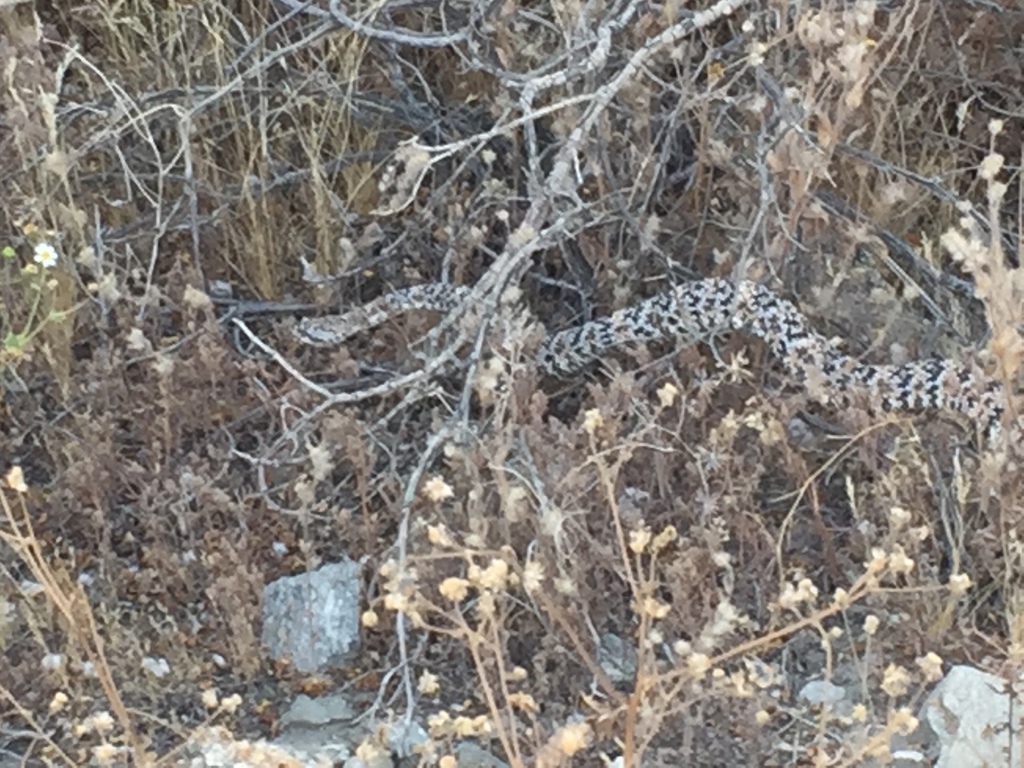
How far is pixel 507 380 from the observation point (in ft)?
9.21

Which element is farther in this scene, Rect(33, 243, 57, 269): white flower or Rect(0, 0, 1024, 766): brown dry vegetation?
Rect(33, 243, 57, 269): white flower

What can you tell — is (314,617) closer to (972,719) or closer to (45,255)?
(45,255)

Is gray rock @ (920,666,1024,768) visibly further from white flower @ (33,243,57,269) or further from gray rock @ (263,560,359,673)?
white flower @ (33,243,57,269)

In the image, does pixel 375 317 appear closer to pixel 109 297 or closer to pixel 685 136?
pixel 109 297

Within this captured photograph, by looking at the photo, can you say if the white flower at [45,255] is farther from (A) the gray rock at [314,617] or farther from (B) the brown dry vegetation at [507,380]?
(A) the gray rock at [314,617]

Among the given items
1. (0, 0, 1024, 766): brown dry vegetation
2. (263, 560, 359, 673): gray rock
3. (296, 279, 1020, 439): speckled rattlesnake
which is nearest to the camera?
(0, 0, 1024, 766): brown dry vegetation

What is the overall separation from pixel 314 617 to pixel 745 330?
1.29 meters

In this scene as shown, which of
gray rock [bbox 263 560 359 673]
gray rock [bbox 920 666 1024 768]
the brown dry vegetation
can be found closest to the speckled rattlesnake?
the brown dry vegetation

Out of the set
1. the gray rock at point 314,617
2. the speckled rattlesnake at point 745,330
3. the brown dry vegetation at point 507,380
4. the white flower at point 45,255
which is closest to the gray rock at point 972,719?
the brown dry vegetation at point 507,380

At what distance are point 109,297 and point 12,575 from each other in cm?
71

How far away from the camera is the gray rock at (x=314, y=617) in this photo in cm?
283

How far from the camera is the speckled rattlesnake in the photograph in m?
3.01

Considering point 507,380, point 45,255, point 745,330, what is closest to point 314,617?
point 507,380

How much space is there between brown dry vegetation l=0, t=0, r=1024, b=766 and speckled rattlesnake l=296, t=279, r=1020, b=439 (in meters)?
0.07
